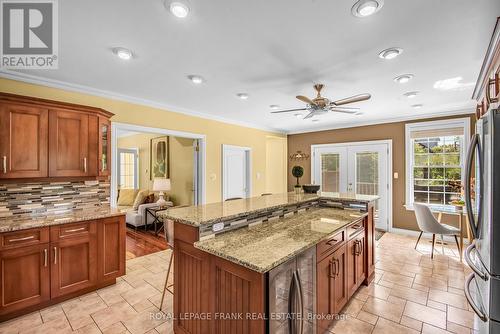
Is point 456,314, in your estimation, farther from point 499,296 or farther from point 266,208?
point 266,208

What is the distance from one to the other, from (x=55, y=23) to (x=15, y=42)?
2.16 ft

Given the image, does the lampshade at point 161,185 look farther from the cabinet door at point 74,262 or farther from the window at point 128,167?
the cabinet door at point 74,262

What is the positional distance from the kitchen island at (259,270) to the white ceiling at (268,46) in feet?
5.09

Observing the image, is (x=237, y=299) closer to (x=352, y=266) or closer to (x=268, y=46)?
(x=352, y=266)

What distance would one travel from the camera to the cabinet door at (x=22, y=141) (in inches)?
92.4

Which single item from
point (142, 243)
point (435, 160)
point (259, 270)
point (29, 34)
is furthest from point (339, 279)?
point (435, 160)

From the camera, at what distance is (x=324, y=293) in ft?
6.29

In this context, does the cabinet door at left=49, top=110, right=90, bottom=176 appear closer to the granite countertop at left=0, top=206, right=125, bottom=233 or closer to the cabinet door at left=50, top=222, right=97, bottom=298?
the granite countertop at left=0, top=206, right=125, bottom=233

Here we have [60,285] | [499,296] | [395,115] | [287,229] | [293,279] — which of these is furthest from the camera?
[395,115]

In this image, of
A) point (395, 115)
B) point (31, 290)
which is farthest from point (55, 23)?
point (395, 115)

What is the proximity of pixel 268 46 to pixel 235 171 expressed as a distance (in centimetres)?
349

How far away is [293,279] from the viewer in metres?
1.55

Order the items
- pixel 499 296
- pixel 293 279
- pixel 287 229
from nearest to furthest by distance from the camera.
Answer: pixel 499 296 < pixel 293 279 < pixel 287 229

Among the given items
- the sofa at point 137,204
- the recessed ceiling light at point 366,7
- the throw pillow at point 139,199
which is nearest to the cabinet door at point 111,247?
the sofa at point 137,204
